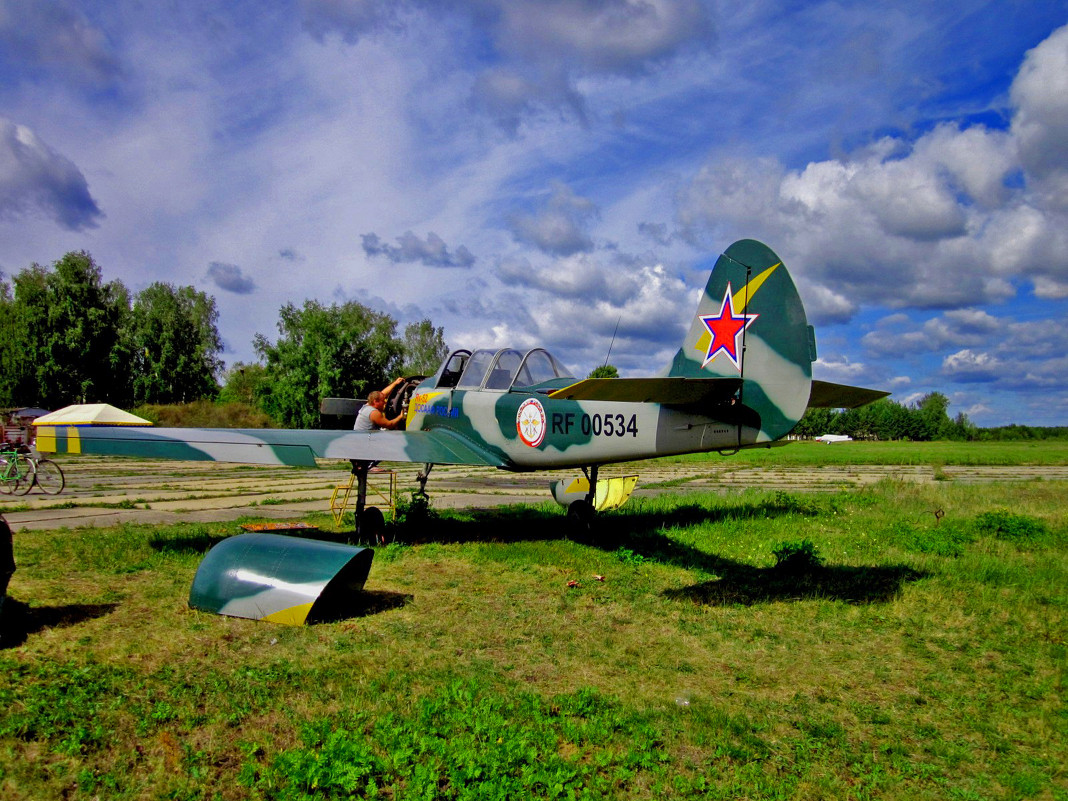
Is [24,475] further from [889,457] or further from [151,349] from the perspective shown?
[151,349]

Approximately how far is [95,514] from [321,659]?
9701 millimetres

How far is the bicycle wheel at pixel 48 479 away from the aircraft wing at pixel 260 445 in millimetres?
9610

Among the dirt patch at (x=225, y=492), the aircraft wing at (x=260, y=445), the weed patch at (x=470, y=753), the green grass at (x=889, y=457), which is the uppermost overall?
the aircraft wing at (x=260, y=445)

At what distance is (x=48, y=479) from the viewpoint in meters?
16.9

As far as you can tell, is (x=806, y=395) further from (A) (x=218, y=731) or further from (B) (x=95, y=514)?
(B) (x=95, y=514)

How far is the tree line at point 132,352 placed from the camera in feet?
183

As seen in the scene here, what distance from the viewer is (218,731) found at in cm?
385

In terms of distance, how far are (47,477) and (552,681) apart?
57.5ft

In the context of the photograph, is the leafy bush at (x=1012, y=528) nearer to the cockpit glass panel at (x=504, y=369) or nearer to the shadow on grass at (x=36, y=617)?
the cockpit glass panel at (x=504, y=369)

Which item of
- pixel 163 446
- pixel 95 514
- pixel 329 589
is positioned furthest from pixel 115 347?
A: pixel 329 589

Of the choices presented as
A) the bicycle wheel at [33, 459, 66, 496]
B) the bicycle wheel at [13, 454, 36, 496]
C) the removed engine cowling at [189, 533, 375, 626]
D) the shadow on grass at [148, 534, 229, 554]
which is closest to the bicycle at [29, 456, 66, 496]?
the bicycle wheel at [33, 459, 66, 496]

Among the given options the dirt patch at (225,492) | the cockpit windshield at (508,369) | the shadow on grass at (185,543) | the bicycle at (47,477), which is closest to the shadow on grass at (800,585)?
the cockpit windshield at (508,369)

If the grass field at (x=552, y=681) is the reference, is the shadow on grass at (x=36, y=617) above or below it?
above

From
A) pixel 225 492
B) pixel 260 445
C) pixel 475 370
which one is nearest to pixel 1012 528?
pixel 475 370
